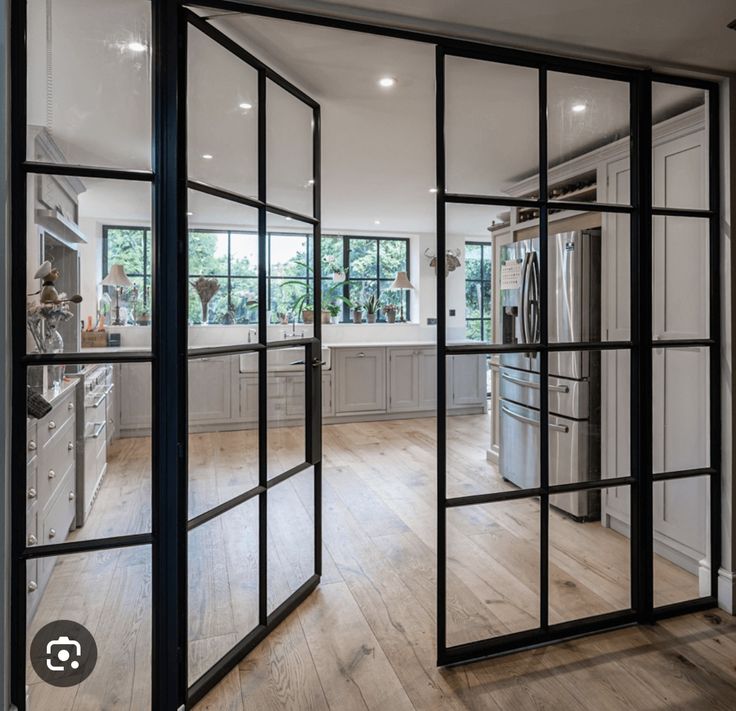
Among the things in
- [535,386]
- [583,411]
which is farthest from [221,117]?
[583,411]

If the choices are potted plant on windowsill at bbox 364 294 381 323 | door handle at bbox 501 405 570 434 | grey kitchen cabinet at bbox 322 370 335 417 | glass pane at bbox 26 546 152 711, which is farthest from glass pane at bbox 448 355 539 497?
potted plant on windowsill at bbox 364 294 381 323

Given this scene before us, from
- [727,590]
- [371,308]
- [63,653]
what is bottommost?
[727,590]

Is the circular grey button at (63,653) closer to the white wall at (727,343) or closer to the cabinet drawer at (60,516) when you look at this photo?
the cabinet drawer at (60,516)

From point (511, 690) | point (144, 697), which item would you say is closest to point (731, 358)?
point (511, 690)

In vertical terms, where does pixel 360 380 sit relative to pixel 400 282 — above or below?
below

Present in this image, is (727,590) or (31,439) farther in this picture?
(727,590)

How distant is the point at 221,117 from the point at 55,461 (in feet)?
4.11

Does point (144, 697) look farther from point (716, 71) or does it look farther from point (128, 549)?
point (716, 71)

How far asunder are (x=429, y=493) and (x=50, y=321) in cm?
301

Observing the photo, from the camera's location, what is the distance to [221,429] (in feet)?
6.22

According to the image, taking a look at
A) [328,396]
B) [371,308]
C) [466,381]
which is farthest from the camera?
[371,308]

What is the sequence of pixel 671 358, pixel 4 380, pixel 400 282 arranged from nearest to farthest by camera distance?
→ pixel 4 380 < pixel 671 358 < pixel 400 282

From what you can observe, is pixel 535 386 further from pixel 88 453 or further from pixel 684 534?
pixel 88 453

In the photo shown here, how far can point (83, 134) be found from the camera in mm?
1581
